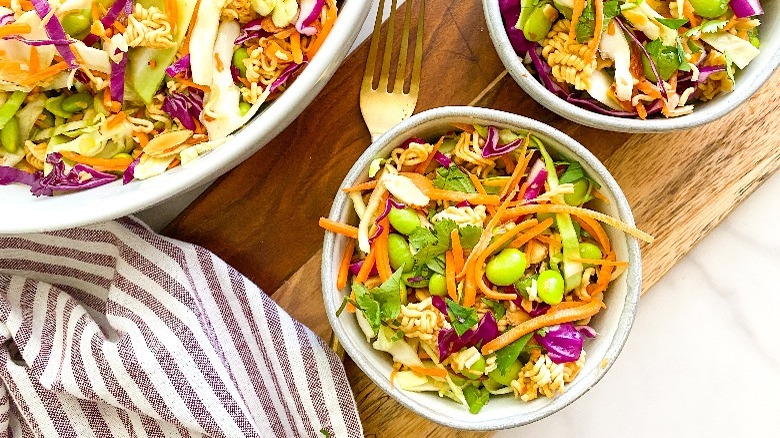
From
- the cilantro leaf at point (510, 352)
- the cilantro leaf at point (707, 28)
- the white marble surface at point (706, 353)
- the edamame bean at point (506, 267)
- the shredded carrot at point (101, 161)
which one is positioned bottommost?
the white marble surface at point (706, 353)

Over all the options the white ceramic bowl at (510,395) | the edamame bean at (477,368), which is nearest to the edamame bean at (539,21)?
the white ceramic bowl at (510,395)

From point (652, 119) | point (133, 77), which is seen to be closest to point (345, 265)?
point (133, 77)

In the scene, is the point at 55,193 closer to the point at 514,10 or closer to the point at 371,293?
the point at 371,293

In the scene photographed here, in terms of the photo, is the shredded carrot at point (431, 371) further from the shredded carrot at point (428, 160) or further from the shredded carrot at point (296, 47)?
the shredded carrot at point (296, 47)

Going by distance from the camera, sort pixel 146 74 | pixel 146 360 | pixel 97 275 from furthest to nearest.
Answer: pixel 97 275
pixel 146 360
pixel 146 74

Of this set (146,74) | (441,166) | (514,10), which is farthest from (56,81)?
(514,10)

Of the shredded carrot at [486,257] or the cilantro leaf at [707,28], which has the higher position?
the cilantro leaf at [707,28]

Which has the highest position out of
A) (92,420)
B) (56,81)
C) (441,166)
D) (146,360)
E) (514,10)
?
(514,10)
